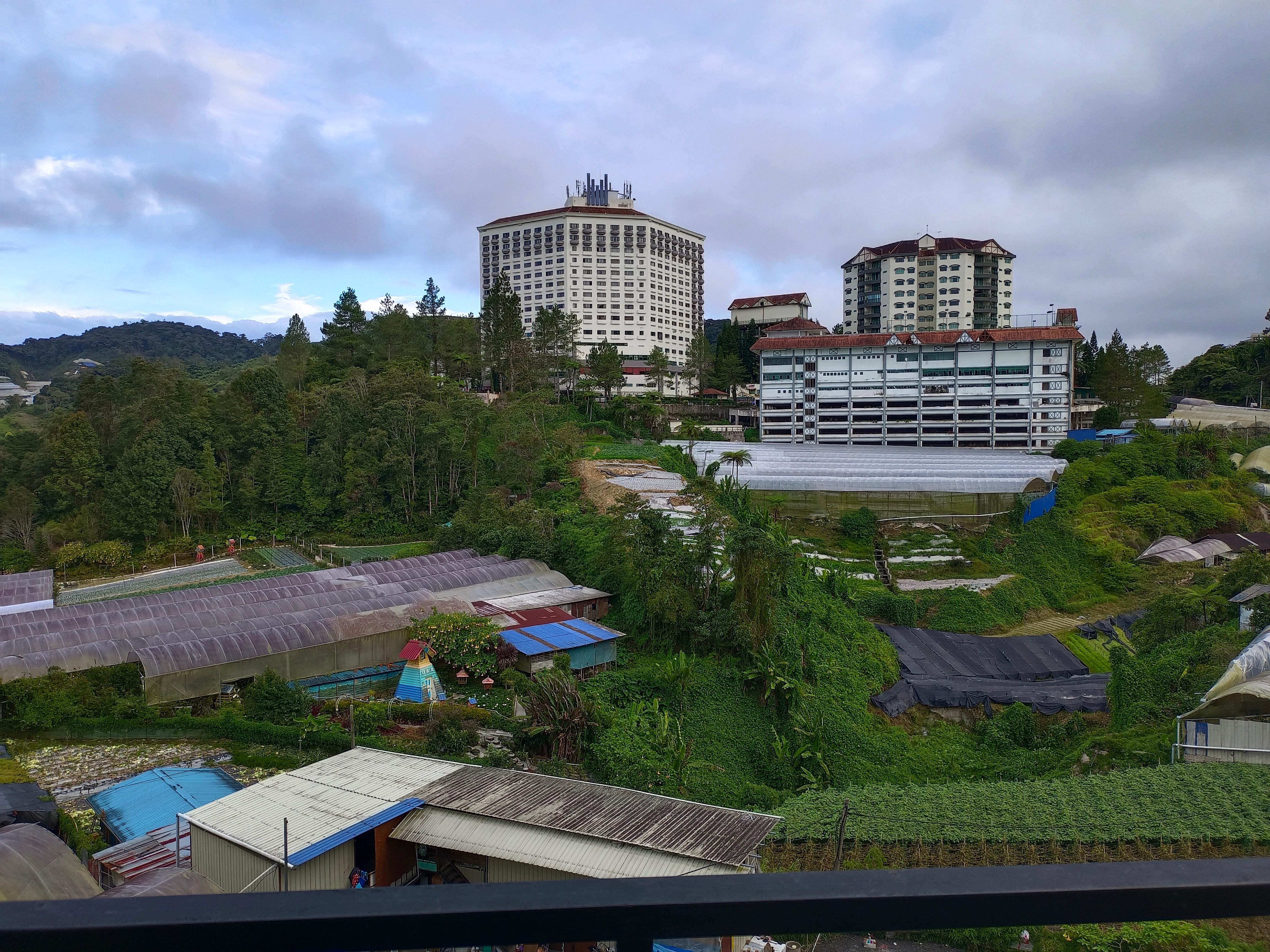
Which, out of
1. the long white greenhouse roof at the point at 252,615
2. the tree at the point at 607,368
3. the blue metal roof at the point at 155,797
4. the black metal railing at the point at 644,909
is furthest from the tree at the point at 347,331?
the black metal railing at the point at 644,909

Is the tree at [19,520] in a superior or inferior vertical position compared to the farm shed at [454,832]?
superior

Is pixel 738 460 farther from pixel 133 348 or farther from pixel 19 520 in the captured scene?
pixel 133 348

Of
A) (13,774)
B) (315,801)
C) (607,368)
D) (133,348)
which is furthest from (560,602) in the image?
(133,348)

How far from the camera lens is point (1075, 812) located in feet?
29.6

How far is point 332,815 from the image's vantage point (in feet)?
26.8

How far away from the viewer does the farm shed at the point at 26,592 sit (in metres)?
17.2

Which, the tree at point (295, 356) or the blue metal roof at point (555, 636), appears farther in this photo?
the tree at point (295, 356)

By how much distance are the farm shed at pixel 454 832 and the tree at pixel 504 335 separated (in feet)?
80.2

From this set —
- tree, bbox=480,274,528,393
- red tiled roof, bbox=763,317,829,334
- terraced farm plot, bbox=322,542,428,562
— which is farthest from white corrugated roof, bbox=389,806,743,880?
red tiled roof, bbox=763,317,829,334

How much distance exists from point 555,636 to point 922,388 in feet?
82.3

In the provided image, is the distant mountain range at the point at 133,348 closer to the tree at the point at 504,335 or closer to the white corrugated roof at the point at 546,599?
the tree at the point at 504,335

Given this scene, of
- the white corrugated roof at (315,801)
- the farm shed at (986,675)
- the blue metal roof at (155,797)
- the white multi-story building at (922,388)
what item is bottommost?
the farm shed at (986,675)

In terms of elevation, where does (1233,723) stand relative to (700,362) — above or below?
below

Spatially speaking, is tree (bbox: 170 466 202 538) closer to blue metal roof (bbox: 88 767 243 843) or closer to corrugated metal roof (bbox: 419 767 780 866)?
blue metal roof (bbox: 88 767 243 843)
